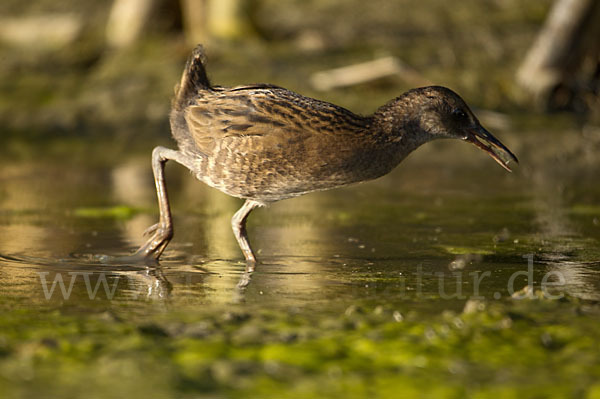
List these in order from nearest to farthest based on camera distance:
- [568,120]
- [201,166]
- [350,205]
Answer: [201,166], [350,205], [568,120]

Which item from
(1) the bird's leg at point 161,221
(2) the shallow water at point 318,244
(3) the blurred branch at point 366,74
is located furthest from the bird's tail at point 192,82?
(3) the blurred branch at point 366,74

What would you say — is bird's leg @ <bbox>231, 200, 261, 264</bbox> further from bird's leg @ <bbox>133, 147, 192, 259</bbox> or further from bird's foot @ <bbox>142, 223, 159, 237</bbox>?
bird's foot @ <bbox>142, 223, 159, 237</bbox>

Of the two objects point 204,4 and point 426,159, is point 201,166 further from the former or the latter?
point 204,4

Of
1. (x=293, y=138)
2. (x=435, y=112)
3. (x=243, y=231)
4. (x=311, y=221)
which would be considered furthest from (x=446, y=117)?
(x=311, y=221)

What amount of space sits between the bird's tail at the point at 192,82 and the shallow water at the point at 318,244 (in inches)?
41.9

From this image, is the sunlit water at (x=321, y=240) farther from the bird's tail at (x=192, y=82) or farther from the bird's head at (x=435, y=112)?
the bird's tail at (x=192, y=82)

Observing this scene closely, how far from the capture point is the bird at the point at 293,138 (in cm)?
648

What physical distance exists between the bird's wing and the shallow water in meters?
0.84

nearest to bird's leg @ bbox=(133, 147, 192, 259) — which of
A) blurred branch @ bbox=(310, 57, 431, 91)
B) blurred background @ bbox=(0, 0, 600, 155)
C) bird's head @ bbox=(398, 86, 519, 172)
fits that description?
bird's head @ bbox=(398, 86, 519, 172)

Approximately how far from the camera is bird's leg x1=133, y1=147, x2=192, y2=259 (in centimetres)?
683

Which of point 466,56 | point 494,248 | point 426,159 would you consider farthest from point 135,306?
point 466,56

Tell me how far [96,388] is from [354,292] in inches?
82.7

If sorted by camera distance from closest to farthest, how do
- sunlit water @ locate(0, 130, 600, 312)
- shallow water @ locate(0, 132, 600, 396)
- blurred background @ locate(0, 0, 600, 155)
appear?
1. shallow water @ locate(0, 132, 600, 396)
2. sunlit water @ locate(0, 130, 600, 312)
3. blurred background @ locate(0, 0, 600, 155)

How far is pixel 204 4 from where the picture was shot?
16922mm
